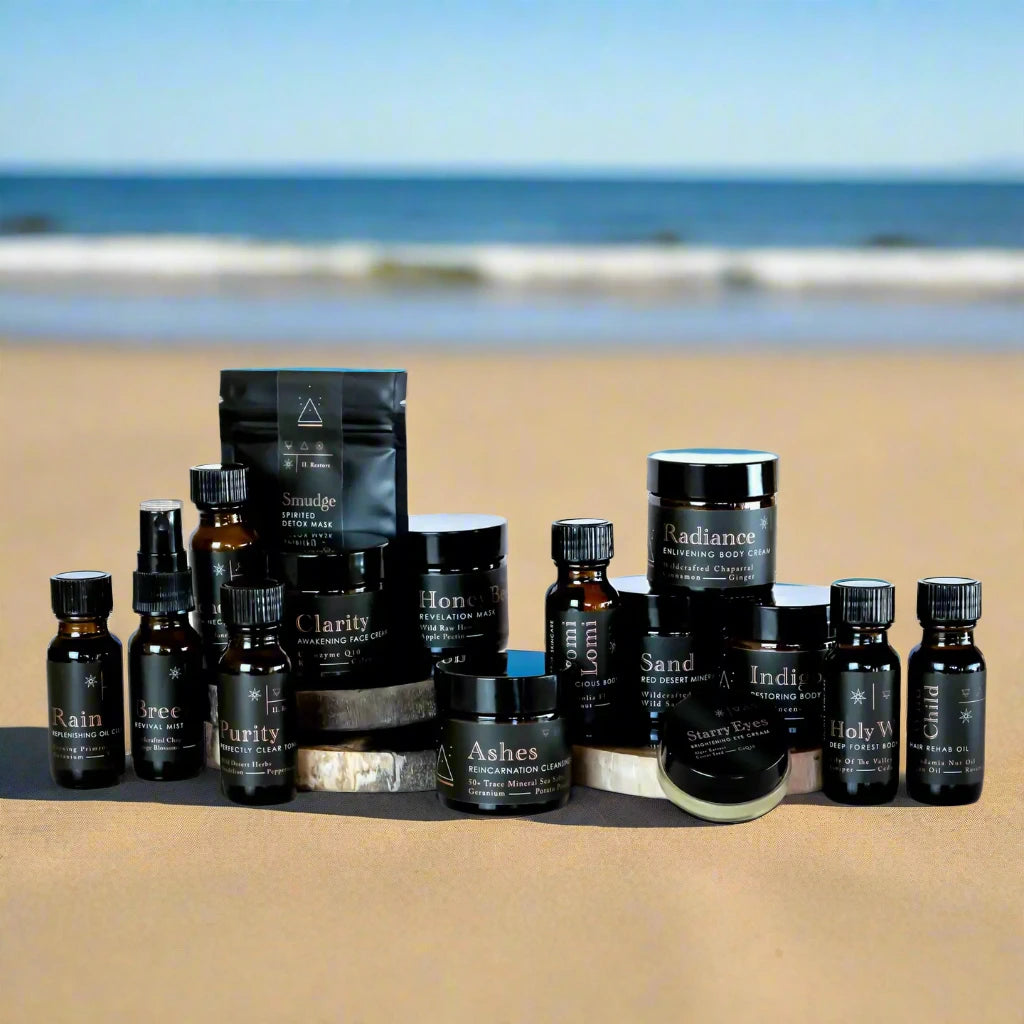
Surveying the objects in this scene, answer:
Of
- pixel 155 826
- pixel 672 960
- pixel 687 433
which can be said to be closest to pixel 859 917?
pixel 672 960

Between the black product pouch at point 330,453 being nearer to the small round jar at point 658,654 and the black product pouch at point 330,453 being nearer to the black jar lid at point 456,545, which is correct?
the black jar lid at point 456,545

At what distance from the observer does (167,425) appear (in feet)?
15.9

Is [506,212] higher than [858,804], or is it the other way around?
[506,212]

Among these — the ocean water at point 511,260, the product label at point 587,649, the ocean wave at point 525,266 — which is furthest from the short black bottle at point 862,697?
the ocean wave at point 525,266

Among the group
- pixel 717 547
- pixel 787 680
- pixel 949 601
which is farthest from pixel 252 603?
pixel 949 601

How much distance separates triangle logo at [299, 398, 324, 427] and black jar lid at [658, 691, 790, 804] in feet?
2.19

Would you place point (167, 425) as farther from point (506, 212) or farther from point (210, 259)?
point (506, 212)

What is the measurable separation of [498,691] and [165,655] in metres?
0.49

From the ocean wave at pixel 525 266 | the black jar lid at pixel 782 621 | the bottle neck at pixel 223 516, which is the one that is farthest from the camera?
the ocean wave at pixel 525 266

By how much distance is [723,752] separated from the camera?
197 cm

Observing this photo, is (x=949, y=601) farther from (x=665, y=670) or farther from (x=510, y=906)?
(x=510, y=906)

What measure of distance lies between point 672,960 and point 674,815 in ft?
1.47

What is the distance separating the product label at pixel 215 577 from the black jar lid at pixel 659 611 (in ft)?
1.73

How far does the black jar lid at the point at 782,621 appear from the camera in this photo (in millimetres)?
2039
